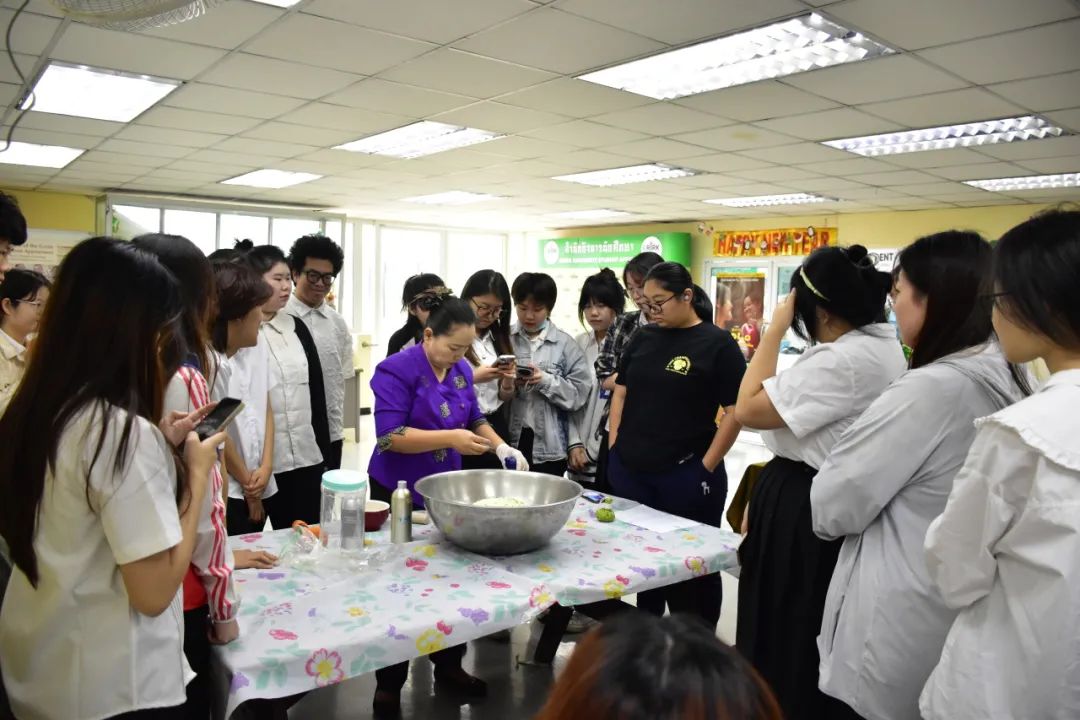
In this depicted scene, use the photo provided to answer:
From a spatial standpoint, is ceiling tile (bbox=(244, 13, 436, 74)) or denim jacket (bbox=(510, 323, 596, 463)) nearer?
ceiling tile (bbox=(244, 13, 436, 74))

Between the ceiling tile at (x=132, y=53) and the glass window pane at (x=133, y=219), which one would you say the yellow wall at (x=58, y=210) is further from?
the ceiling tile at (x=132, y=53)

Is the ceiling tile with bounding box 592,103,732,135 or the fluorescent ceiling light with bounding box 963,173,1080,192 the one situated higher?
the ceiling tile with bounding box 592,103,732,135

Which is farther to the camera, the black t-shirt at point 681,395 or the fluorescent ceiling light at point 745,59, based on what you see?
the fluorescent ceiling light at point 745,59

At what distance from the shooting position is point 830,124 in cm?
445

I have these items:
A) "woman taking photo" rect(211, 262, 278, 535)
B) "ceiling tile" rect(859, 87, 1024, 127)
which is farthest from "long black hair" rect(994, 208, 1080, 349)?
"ceiling tile" rect(859, 87, 1024, 127)

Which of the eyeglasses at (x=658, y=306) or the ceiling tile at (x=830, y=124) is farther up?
the ceiling tile at (x=830, y=124)

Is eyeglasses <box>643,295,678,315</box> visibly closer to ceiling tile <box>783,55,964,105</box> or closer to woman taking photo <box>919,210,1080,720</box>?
woman taking photo <box>919,210,1080,720</box>

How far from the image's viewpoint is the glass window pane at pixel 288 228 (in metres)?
9.28

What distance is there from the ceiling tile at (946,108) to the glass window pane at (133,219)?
740cm

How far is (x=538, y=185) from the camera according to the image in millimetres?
7113

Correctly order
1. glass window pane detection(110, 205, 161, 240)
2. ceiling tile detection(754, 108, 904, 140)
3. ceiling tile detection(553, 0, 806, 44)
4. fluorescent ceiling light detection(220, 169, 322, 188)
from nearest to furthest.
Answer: ceiling tile detection(553, 0, 806, 44)
ceiling tile detection(754, 108, 904, 140)
fluorescent ceiling light detection(220, 169, 322, 188)
glass window pane detection(110, 205, 161, 240)

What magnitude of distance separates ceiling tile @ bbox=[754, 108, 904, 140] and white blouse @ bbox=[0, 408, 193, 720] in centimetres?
411

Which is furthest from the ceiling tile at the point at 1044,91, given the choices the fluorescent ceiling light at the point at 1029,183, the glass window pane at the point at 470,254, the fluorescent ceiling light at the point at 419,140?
the glass window pane at the point at 470,254

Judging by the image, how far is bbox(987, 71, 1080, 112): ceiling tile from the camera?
11.4ft
